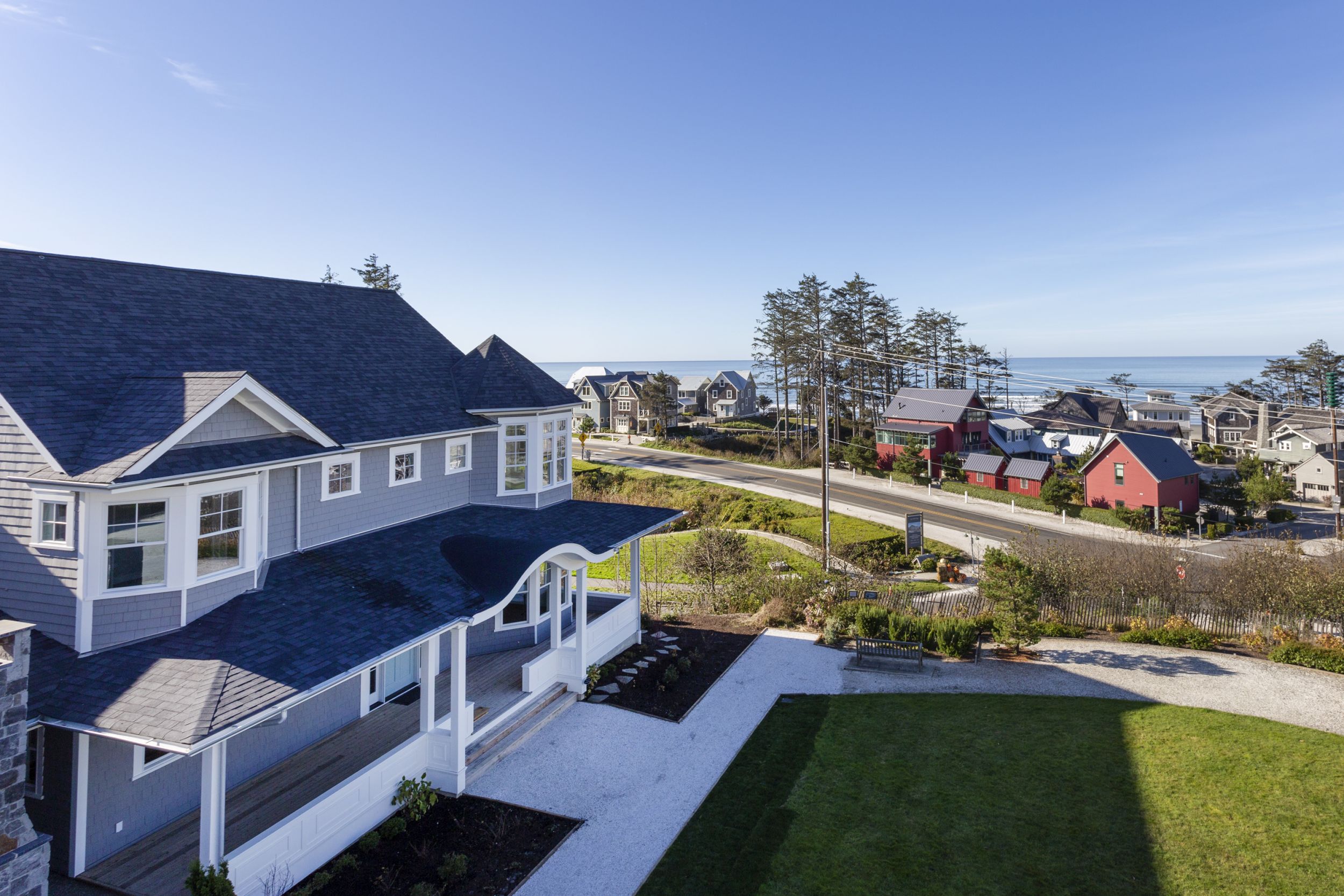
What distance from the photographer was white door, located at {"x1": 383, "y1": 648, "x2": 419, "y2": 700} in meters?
14.3

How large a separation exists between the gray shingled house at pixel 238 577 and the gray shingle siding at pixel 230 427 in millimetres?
39

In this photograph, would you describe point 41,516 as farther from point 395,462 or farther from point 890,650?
point 890,650

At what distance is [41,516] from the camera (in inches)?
371

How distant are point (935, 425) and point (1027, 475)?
984 cm

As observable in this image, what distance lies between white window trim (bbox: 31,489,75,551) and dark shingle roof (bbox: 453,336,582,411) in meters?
9.28

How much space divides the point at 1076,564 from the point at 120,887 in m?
23.9

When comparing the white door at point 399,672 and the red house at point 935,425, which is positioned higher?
the red house at point 935,425

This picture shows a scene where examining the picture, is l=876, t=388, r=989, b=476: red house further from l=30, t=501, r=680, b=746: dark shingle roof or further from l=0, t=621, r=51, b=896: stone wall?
l=0, t=621, r=51, b=896: stone wall

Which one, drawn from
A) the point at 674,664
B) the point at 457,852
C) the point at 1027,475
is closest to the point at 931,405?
the point at 1027,475

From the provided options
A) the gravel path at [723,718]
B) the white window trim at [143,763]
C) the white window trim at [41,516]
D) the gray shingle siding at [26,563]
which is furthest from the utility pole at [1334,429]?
the gray shingle siding at [26,563]

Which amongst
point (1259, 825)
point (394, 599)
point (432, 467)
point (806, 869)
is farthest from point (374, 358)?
point (1259, 825)

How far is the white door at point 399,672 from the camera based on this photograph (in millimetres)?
14336

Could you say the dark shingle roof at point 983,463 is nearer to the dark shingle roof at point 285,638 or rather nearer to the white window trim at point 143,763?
the dark shingle roof at point 285,638

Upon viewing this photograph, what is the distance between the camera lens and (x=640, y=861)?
388 inches
